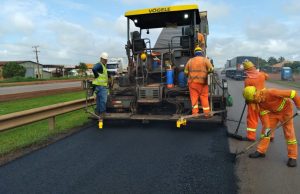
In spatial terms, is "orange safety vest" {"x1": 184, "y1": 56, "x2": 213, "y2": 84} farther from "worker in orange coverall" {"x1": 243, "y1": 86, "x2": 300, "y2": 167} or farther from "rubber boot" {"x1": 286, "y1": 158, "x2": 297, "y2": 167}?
"rubber boot" {"x1": 286, "y1": 158, "x2": 297, "y2": 167}

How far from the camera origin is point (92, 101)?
9047mm

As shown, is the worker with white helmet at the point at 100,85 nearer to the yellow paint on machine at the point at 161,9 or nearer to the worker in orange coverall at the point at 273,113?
the yellow paint on machine at the point at 161,9

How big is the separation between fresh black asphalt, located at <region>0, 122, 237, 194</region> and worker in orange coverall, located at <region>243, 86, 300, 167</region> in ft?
2.17

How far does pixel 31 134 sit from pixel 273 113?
4840 millimetres

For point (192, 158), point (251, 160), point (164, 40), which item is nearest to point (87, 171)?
point (192, 158)

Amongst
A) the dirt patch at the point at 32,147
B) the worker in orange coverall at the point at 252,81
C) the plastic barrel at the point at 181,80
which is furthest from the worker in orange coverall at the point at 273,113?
Result: the dirt patch at the point at 32,147

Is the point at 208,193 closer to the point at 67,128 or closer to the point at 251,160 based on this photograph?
the point at 251,160

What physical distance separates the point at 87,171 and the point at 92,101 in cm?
510

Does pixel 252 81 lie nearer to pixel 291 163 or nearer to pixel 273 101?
pixel 273 101

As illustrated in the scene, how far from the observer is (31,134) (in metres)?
6.69

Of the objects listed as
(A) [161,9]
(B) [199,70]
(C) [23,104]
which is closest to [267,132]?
(B) [199,70]

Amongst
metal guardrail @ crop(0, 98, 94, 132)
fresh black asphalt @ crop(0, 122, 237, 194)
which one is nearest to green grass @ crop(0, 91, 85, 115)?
metal guardrail @ crop(0, 98, 94, 132)

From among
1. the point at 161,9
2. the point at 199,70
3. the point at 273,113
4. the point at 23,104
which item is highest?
the point at 161,9

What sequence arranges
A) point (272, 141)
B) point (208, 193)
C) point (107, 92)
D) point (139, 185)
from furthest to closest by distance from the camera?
point (107, 92), point (272, 141), point (139, 185), point (208, 193)
